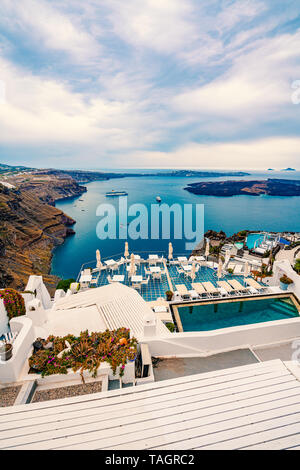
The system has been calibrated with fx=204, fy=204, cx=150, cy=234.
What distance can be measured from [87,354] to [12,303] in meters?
3.18

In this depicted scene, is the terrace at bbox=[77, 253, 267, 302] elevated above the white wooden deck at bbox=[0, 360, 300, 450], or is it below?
below

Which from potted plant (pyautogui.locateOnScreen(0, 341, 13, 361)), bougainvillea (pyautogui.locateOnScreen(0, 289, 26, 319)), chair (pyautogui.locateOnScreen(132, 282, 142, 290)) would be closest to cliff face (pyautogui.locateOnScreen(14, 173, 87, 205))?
chair (pyautogui.locateOnScreen(132, 282, 142, 290))

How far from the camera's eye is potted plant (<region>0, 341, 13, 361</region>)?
4.22m

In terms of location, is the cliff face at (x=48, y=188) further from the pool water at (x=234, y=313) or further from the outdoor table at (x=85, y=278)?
the pool water at (x=234, y=313)

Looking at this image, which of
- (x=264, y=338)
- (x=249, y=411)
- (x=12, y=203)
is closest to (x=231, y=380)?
(x=249, y=411)

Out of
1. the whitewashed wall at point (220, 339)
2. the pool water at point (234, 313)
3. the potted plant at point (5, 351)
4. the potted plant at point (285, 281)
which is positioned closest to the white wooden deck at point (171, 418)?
the potted plant at point (5, 351)

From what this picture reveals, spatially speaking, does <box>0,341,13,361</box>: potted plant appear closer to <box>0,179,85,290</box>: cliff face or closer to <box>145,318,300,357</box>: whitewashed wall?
<box>145,318,300,357</box>: whitewashed wall

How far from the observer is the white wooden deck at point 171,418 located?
8.46 feet

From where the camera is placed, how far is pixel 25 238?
3562 cm

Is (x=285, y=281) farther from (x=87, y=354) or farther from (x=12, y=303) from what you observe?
(x=12, y=303)

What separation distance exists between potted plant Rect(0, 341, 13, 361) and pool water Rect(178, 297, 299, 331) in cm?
539

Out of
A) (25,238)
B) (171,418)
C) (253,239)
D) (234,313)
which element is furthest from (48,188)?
(171,418)

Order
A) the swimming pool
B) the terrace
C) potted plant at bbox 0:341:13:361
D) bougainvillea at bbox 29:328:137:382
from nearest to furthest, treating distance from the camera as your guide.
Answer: potted plant at bbox 0:341:13:361
bougainvillea at bbox 29:328:137:382
the terrace
the swimming pool

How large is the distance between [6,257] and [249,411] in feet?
99.4
